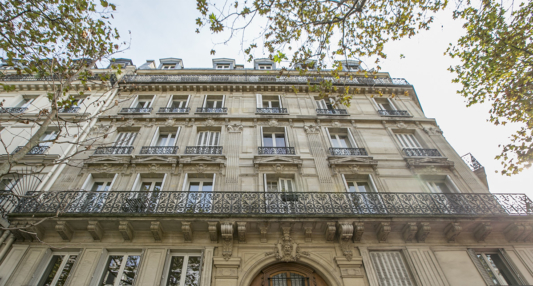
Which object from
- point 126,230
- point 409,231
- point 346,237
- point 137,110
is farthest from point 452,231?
point 137,110

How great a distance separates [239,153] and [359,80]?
344 inches

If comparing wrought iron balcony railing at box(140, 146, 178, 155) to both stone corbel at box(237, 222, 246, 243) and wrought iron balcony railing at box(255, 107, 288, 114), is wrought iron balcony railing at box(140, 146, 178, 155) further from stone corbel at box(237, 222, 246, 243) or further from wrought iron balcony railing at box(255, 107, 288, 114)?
stone corbel at box(237, 222, 246, 243)

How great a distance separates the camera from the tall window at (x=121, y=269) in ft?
23.4

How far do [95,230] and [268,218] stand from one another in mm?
4891

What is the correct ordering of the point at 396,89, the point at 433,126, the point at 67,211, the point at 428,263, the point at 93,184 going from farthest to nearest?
the point at 396,89, the point at 433,126, the point at 93,184, the point at 67,211, the point at 428,263

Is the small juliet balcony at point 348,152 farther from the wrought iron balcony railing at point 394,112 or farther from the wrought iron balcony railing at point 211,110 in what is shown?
the wrought iron balcony railing at point 211,110

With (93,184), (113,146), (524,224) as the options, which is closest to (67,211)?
(93,184)

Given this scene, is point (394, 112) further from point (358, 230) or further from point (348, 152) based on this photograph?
point (358, 230)

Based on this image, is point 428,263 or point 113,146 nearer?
point 428,263

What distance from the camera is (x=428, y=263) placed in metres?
7.54

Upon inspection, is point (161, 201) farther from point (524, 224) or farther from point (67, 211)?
point (524, 224)

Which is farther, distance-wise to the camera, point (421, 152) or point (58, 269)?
point (421, 152)

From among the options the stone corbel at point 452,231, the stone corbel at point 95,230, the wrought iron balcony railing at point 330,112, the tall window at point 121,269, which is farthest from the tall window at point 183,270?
the wrought iron balcony railing at point 330,112

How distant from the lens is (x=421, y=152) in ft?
37.5
